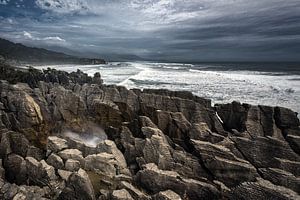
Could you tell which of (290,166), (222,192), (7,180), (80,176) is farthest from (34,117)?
(290,166)

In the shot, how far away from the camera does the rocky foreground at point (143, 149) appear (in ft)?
32.9

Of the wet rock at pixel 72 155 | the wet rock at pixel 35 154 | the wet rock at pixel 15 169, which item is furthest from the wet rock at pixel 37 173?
the wet rock at pixel 72 155

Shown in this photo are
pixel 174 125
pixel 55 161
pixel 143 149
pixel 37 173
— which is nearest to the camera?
pixel 37 173

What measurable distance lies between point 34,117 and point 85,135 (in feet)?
9.38

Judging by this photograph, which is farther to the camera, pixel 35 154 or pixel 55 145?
pixel 55 145

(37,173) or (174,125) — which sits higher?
(174,125)

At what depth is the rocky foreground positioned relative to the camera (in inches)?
395

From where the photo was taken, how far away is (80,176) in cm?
1011

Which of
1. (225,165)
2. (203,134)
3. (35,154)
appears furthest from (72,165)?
(225,165)

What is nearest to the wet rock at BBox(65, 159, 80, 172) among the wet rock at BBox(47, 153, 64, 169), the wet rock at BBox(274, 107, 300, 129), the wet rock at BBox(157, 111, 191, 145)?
the wet rock at BBox(47, 153, 64, 169)

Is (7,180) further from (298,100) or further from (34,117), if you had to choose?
(298,100)

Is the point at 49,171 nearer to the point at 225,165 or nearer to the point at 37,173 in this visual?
the point at 37,173

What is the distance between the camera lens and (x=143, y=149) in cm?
1212

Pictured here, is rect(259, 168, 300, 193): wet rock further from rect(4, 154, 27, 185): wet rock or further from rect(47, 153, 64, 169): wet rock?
rect(4, 154, 27, 185): wet rock
